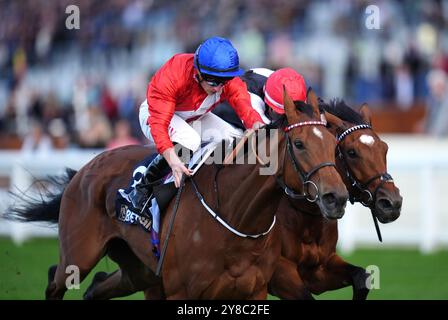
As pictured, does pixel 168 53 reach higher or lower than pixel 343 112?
lower

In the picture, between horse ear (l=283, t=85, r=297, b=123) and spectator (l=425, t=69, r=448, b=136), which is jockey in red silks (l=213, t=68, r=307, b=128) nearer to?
horse ear (l=283, t=85, r=297, b=123)

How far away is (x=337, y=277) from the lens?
7.05 metres

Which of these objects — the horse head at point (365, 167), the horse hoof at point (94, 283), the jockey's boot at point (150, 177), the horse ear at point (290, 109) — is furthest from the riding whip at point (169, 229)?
the horse hoof at point (94, 283)

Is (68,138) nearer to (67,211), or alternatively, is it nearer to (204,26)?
(204,26)

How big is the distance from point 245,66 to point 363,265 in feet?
20.9

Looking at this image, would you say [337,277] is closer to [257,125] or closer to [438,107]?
[257,125]

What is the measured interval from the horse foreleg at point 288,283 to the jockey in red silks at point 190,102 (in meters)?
1.03

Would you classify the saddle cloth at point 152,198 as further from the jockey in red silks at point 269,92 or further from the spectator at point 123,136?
the spectator at point 123,136

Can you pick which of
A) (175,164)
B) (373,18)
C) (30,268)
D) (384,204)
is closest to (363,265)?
(373,18)

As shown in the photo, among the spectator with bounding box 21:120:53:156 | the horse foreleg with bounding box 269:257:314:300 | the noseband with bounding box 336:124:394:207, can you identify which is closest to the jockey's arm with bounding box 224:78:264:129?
the noseband with bounding box 336:124:394:207

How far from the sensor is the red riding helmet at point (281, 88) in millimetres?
6422

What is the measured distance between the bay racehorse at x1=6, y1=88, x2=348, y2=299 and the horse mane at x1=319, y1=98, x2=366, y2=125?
990 millimetres

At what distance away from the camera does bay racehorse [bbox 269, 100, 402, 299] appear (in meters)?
6.43

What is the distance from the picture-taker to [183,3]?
1870 cm
